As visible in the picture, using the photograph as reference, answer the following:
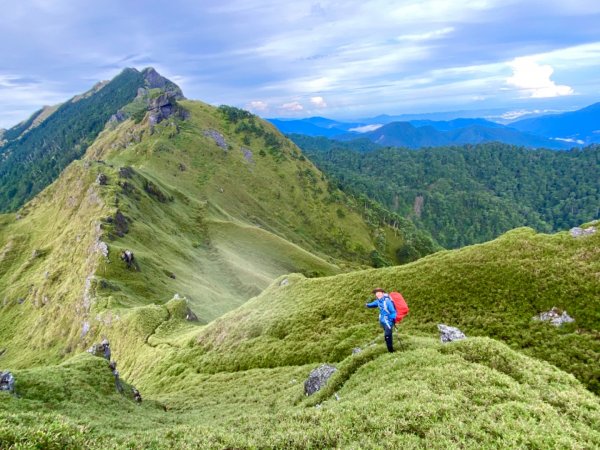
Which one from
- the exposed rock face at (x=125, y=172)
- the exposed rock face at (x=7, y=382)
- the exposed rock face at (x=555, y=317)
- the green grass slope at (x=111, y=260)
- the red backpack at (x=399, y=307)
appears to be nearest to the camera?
the red backpack at (x=399, y=307)

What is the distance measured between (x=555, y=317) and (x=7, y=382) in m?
39.6

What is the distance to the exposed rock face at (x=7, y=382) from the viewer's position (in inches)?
1017

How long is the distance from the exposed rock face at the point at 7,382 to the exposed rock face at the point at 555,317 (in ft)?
126

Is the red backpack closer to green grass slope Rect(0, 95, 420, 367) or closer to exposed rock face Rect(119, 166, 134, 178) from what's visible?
green grass slope Rect(0, 95, 420, 367)

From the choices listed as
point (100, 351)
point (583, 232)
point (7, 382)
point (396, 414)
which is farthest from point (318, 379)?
point (583, 232)

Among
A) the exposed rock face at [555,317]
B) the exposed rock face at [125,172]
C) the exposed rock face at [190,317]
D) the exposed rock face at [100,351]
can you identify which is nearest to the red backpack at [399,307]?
the exposed rock face at [555,317]

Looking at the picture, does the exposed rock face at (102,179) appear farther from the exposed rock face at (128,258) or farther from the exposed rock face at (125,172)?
the exposed rock face at (128,258)

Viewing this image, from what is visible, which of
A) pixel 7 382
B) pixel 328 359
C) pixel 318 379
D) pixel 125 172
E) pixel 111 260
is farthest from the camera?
pixel 125 172

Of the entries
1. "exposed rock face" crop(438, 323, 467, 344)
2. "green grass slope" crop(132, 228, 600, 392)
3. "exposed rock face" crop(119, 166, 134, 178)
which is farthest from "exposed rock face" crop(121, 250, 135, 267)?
"exposed rock face" crop(438, 323, 467, 344)

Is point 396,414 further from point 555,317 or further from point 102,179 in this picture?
point 102,179

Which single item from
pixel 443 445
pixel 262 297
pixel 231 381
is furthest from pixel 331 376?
pixel 262 297

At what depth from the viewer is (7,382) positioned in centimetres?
2623

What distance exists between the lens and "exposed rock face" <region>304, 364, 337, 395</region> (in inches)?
1051

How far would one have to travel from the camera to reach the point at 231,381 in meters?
39.3
